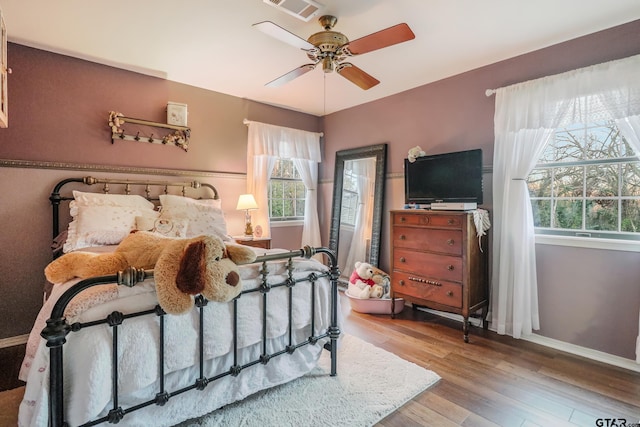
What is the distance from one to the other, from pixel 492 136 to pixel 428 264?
1.35m

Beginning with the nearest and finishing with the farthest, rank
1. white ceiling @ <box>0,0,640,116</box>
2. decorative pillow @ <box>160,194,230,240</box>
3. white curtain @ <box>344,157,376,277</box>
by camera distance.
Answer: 1. white ceiling @ <box>0,0,640,116</box>
2. decorative pillow @ <box>160,194,230,240</box>
3. white curtain @ <box>344,157,376,277</box>

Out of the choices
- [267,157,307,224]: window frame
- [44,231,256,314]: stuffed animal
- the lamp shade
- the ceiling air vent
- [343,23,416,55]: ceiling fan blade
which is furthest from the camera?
[267,157,307,224]: window frame

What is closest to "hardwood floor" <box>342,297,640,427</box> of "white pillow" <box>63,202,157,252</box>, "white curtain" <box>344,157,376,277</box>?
"white curtain" <box>344,157,376,277</box>

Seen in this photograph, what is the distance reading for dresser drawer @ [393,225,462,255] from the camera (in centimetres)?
286

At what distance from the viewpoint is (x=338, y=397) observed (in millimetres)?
1952

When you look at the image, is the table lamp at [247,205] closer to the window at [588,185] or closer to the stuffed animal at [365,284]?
the stuffed animal at [365,284]

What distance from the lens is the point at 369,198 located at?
4203 millimetres

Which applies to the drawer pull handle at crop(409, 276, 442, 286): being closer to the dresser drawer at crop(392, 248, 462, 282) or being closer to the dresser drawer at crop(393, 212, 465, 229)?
the dresser drawer at crop(392, 248, 462, 282)

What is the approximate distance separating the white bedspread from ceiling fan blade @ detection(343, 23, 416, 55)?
1468 millimetres

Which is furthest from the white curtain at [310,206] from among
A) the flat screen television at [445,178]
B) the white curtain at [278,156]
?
the flat screen television at [445,178]

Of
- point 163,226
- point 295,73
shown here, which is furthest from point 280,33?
point 163,226

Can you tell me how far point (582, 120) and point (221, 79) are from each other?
331cm

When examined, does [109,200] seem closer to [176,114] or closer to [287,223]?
[176,114]

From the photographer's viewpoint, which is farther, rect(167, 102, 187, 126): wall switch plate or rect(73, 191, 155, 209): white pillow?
rect(167, 102, 187, 126): wall switch plate
